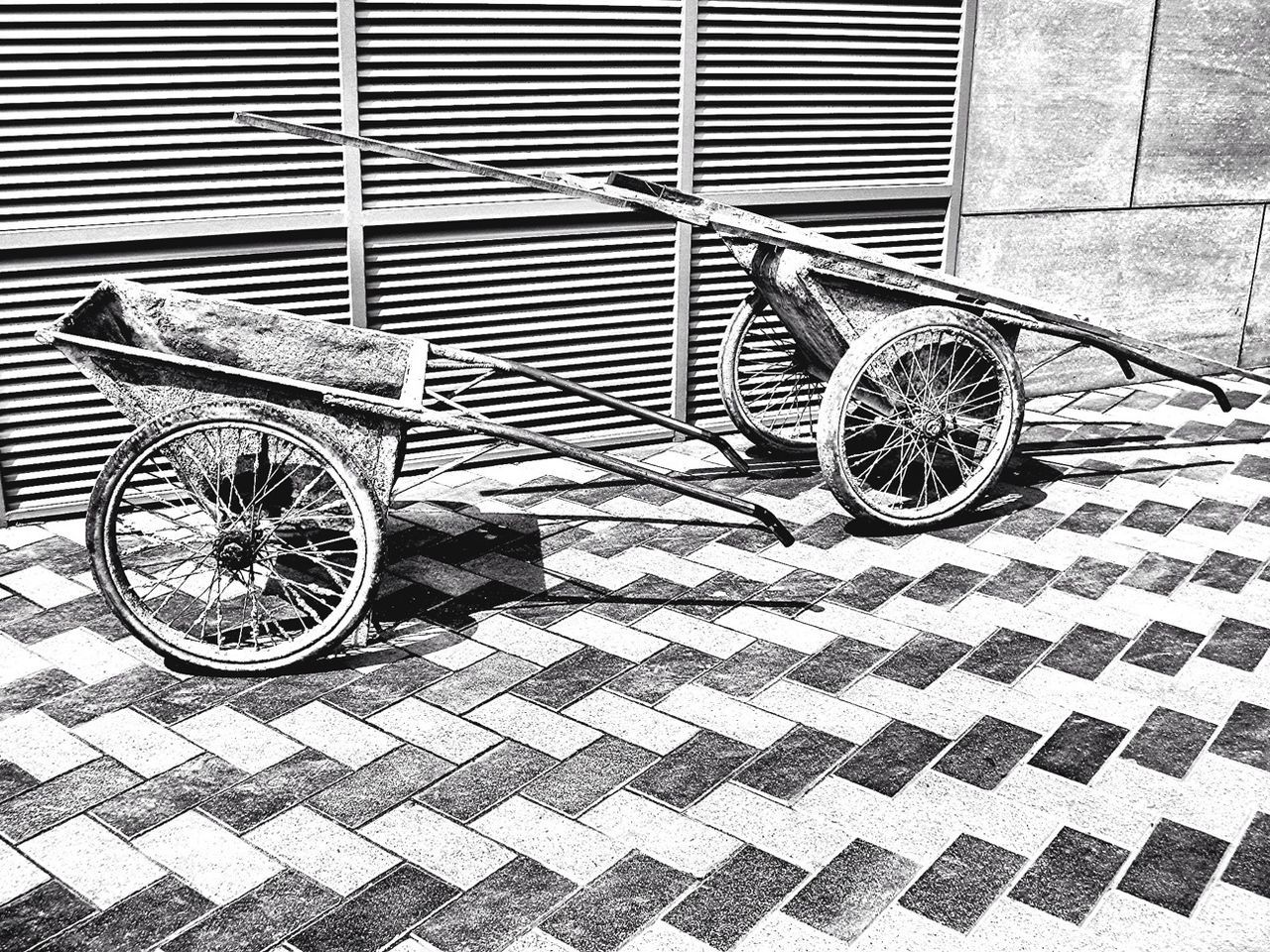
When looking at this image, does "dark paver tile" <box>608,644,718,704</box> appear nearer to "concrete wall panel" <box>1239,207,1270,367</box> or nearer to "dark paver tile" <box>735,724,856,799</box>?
"dark paver tile" <box>735,724,856,799</box>

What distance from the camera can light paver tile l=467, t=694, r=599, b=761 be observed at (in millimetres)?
3652

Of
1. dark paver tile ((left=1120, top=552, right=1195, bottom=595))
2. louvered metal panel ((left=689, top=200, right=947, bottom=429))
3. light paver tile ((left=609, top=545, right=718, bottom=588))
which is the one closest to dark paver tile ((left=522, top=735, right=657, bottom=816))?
light paver tile ((left=609, top=545, right=718, bottom=588))

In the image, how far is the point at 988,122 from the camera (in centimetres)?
680

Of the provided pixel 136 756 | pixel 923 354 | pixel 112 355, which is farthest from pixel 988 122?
pixel 136 756

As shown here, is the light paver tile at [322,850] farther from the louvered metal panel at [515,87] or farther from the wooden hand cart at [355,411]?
the louvered metal panel at [515,87]

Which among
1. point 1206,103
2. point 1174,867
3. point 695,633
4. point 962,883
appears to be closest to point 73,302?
point 695,633

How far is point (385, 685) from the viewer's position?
399 cm

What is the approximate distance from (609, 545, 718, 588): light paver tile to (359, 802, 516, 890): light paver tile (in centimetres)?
174

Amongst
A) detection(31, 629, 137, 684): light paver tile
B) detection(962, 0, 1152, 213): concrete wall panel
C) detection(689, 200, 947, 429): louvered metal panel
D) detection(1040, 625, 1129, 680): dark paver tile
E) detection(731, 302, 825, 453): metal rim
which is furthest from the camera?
detection(962, 0, 1152, 213): concrete wall panel

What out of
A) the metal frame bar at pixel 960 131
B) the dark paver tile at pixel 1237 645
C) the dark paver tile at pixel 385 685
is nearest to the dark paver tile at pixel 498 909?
the dark paver tile at pixel 385 685

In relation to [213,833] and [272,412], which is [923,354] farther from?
[213,833]

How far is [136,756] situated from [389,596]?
1265mm

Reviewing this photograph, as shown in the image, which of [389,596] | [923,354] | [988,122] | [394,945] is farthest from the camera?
[988,122]

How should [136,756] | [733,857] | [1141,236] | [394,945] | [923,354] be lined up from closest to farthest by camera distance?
[394,945]
[733,857]
[136,756]
[923,354]
[1141,236]
